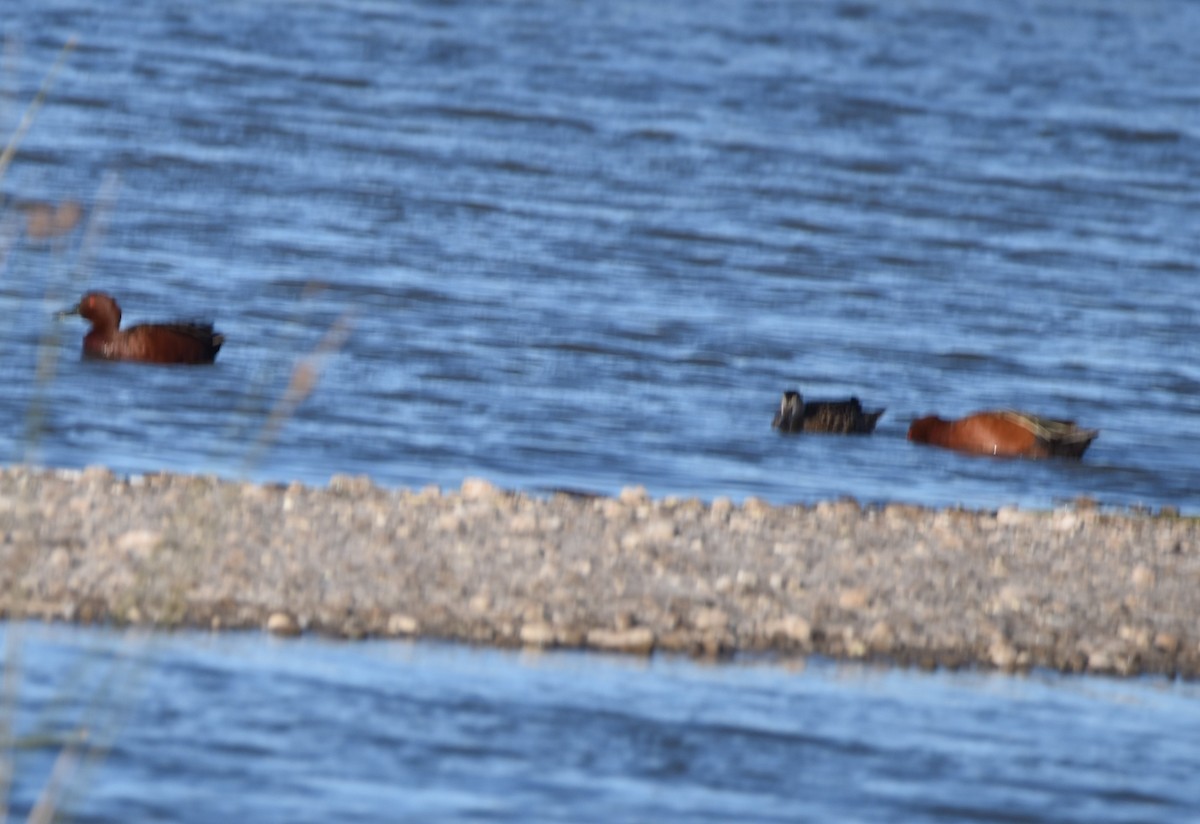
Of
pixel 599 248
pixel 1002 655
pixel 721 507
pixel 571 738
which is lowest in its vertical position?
pixel 571 738

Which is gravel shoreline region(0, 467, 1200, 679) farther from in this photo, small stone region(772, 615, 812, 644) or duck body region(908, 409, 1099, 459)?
duck body region(908, 409, 1099, 459)

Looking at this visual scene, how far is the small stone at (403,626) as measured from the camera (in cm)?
809

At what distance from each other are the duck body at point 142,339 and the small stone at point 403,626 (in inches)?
220

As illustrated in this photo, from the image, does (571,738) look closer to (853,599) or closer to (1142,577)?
(853,599)

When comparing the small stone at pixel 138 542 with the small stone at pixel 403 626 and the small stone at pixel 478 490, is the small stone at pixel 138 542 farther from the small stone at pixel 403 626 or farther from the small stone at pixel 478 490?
the small stone at pixel 478 490

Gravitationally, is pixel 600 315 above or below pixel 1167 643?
above

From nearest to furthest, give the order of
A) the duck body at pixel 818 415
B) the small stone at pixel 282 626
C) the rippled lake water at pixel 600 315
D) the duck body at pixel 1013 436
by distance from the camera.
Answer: the rippled lake water at pixel 600 315 < the small stone at pixel 282 626 < the duck body at pixel 1013 436 < the duck body at pixel 818 415

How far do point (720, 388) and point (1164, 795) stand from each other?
7234mm

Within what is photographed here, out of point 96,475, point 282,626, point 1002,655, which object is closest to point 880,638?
point 1002,655

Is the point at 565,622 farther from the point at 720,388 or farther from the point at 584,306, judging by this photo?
the point at 584,306

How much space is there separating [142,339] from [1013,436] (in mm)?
4560

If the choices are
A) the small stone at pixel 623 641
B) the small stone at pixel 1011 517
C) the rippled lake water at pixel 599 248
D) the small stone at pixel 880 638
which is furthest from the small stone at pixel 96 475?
the small stone at pixel 1011 517

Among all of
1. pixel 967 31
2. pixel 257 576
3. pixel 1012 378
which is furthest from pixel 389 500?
pixel 967 31

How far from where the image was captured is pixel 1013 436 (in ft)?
42.3
